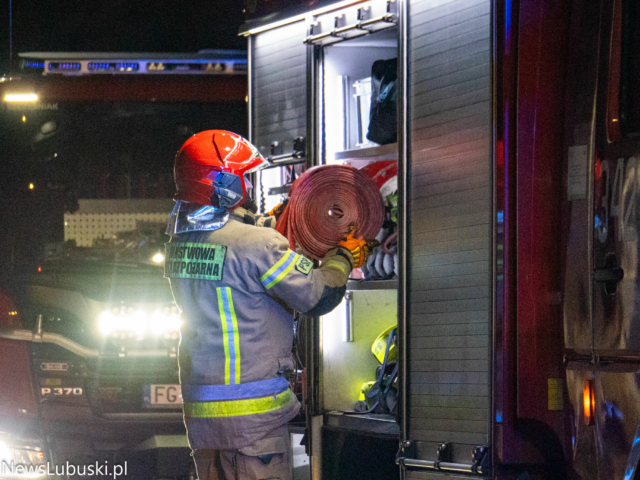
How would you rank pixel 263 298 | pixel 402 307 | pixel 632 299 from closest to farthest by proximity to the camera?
pixel 632 299 → pixel 263 298 → pixel 402 307

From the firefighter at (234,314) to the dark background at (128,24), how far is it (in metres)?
7.38

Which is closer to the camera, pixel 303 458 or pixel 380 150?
pixel 380 150

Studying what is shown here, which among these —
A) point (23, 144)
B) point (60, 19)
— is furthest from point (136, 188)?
point (60, 19)

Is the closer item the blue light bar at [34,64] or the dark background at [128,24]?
the blue light bar at [34,64]

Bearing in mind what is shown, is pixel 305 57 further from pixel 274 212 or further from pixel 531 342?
pixel 531 342

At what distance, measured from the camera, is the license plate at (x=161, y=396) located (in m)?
5.02

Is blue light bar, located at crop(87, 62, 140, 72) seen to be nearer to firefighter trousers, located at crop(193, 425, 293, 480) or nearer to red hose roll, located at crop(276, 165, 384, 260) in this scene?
red hose roll, located at crop(276, 165, 384, 260)

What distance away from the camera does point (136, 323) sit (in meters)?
5.10

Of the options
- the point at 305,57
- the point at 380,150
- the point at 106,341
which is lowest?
the point at 106,341

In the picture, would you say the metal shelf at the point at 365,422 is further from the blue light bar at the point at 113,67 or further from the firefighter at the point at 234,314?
the blue light bar at the point at 113,67

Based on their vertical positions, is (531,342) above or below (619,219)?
below

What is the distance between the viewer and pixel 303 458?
13.7 feet

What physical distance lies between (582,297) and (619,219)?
332 millimetres

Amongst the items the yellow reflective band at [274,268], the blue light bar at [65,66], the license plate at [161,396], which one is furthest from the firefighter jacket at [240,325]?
the blue light bar at [65,66]
